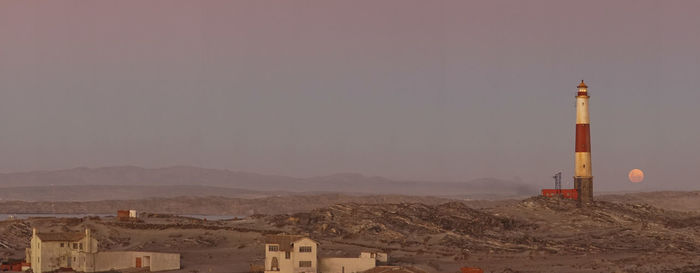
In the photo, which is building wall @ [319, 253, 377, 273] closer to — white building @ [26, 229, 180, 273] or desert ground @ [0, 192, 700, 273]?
desert ground @ [0, 192, 700, 273]

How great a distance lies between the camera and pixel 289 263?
100m

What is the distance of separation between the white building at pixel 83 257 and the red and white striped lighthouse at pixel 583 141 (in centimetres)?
7555

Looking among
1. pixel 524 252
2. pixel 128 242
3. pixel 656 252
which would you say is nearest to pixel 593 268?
pixel 524 252

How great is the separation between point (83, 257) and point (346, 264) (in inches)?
974

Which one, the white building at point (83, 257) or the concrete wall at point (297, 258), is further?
the white building at point (83, 257)

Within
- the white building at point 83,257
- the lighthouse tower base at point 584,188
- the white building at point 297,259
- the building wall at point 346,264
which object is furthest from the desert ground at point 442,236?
A: the building wall at point 346,264

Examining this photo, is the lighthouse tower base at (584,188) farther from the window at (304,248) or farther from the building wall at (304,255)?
the window at (304,248)

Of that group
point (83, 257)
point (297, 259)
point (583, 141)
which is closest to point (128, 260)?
point (83, 257)

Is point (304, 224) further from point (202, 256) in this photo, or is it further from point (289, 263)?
point (289, 263)

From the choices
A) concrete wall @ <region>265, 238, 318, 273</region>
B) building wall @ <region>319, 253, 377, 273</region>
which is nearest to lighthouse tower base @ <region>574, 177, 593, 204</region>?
building wall @ <region>319, 253, 377, 273</region>

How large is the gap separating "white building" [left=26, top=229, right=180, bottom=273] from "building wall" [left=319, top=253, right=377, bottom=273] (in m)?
14.6

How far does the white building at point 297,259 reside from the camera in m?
100

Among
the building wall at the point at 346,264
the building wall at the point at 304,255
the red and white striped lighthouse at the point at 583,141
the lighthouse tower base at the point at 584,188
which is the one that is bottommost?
the building wall at the point at 346,264

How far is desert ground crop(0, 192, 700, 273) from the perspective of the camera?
114m
